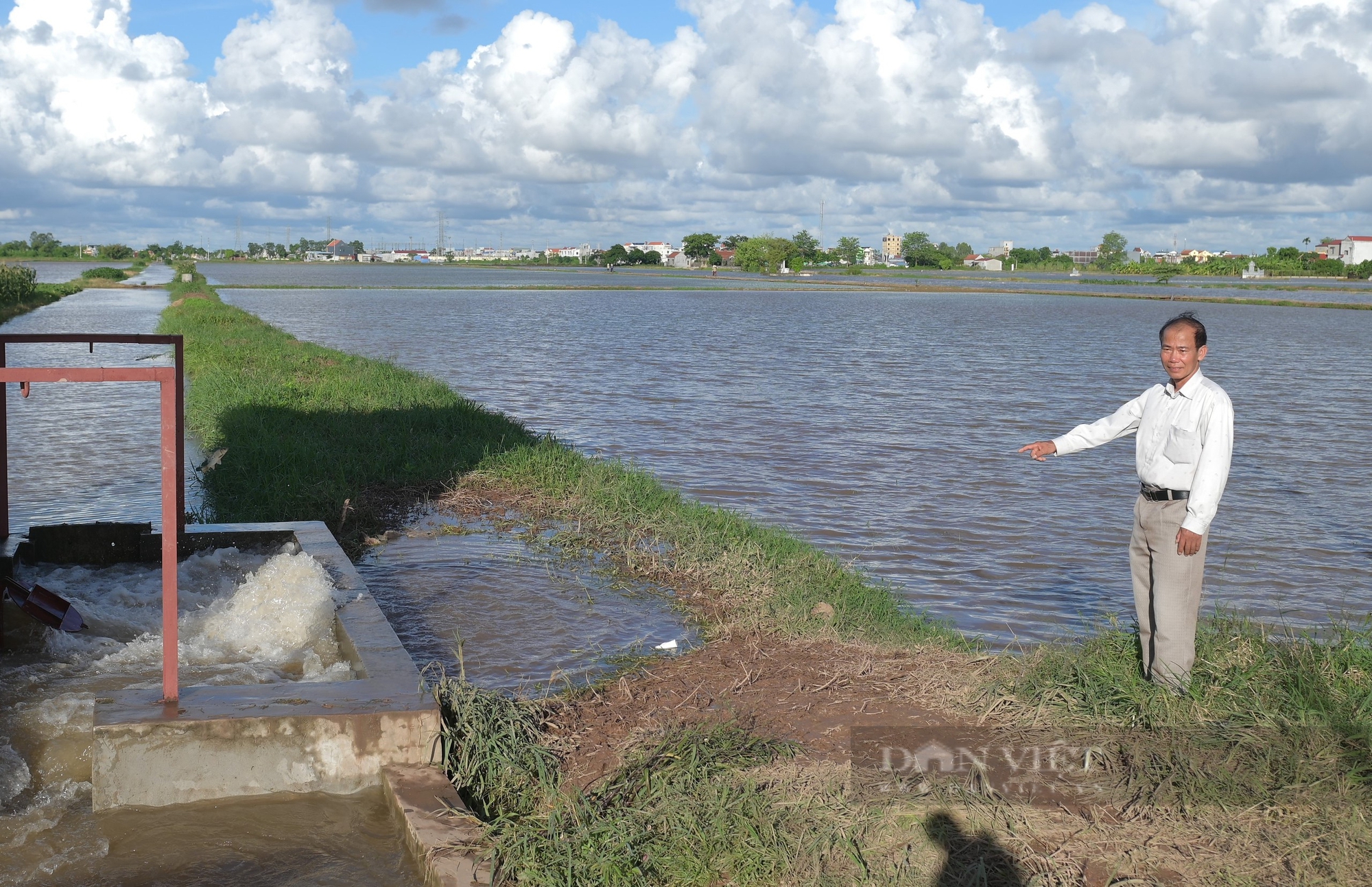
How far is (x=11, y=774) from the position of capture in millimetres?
4918

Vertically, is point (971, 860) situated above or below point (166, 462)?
below

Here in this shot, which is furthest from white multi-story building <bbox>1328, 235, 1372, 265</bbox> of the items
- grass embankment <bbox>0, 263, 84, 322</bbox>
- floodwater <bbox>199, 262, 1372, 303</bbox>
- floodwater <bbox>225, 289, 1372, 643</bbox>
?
grass embankment <bbox>0, 263, 84, 322</bbox>

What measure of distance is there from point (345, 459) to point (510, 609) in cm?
459

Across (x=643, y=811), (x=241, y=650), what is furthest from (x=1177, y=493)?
(x=241, y=650)

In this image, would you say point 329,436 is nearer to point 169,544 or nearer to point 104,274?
point 169,544

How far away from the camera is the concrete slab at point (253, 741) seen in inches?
180

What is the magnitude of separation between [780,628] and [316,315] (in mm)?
43477

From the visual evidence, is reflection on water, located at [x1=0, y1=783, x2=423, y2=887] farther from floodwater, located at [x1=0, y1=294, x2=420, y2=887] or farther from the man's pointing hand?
the man's pointing hand

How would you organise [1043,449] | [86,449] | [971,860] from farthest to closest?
[86,449] → [1043,449] → [971,860]

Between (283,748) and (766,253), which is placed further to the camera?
(766,253)

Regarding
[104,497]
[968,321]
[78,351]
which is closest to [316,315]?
[78,351]

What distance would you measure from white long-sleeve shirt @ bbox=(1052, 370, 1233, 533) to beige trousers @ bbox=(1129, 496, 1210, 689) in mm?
120

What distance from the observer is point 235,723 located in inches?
183

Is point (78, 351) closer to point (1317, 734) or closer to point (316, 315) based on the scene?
point (316, 315)
